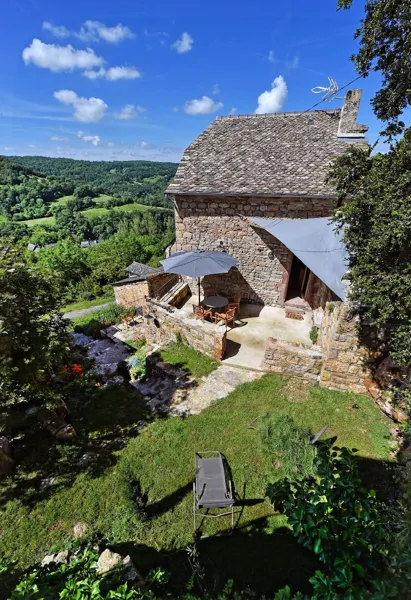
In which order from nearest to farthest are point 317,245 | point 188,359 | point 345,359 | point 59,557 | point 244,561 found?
point 59,557
point 244,561
point 345,359
point 317,245
point 188,359

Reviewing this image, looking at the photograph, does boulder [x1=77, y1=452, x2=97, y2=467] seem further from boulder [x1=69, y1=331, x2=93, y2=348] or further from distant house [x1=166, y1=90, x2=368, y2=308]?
distant house [x1=166, y1=90, x2=368, y2=308]

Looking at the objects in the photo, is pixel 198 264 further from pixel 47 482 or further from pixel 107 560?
pixel 107 560

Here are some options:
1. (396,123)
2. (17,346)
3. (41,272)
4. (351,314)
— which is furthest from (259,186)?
(17,346)

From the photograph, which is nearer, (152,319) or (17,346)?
(17,346)

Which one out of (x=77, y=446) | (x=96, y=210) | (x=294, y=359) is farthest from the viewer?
(x=96, y=210)

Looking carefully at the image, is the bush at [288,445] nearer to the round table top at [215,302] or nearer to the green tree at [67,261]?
the round table top at [215,302]

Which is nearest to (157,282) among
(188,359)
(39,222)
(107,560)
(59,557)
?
(188,359)

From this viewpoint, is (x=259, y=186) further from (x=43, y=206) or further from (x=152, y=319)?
(x=43, y=206)
